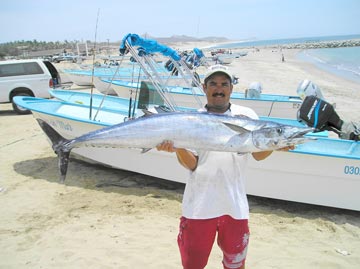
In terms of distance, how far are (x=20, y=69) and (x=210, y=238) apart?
12961mm

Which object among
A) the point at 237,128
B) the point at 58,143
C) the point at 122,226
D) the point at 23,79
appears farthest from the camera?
the point at 23,79

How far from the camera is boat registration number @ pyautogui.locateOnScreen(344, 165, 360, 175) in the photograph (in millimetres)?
4918

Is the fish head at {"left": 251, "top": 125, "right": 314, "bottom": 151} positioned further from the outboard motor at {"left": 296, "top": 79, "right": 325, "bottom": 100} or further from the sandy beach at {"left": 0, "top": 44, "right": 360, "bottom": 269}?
the outboard motor at {"left": 296, "top": 79, "right": 325, "bottom": 100}

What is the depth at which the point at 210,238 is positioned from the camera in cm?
252

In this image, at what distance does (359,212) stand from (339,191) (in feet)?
2.14

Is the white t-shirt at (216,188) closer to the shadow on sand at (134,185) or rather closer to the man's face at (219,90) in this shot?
the man's face at (219,90)

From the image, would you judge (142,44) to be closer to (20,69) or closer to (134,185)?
(134,185)

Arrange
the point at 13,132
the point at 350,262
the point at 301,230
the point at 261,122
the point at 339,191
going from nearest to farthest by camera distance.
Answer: the point at 261,122
the point at 350,262
the point at 301,230
the point at 339,191
the point at 13,132

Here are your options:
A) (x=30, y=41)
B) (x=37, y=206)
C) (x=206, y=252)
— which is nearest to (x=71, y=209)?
(x=37, y=206)

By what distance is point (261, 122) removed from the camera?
7.91 feet

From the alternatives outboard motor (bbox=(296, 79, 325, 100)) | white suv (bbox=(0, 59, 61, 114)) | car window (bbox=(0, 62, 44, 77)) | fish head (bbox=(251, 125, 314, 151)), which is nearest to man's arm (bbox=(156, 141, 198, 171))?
fish head (bbox=(251, 125, 314, 151))

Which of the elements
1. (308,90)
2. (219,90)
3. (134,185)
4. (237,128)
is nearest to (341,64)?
(308,90)

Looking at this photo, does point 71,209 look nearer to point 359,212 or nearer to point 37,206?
point 37,206

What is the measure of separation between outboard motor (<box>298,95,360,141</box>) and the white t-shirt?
11.0ft
